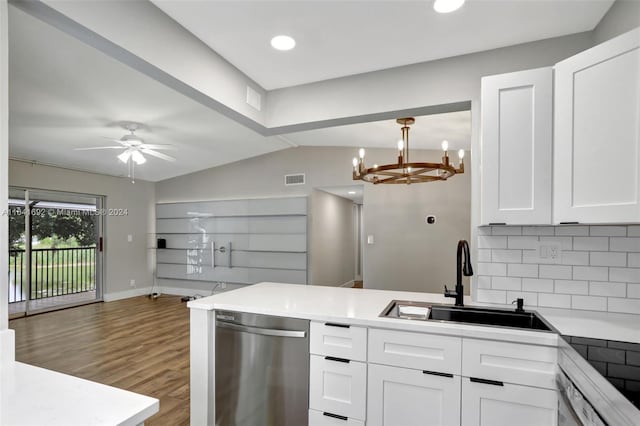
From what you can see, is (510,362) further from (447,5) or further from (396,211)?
(396,211)

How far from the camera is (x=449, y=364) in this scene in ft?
5.38

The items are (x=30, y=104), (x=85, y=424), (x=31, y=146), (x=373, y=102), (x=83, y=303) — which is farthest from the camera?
(x=83, y=303)

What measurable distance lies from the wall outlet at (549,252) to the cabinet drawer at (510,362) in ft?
2.34

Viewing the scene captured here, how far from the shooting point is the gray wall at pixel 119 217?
17.4 ft

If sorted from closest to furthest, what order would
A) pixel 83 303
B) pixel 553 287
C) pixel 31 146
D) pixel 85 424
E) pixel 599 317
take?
1. pixel 85 424
2. pixel 599 317
3. pixel 553 287
4. pixel 31 146
5. pixel 83 303

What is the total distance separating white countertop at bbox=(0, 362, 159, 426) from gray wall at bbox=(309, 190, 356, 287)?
4881 millimetres

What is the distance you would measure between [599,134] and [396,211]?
3822 millimetres

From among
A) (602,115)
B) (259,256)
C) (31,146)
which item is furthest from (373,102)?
(31,146)

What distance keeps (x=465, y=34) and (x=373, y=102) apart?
743 millimetres

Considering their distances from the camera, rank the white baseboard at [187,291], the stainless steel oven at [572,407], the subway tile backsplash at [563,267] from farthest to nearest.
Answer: the white baseboard at [187,291] → the subway tile backsplash at [563,267] → the stainless steel oven at [572,407]

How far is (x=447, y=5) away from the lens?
68.7 inches

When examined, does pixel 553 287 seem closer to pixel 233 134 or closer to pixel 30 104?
pixel 233 134

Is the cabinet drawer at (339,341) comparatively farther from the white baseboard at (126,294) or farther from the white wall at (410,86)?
the white baseboard at (126,294)

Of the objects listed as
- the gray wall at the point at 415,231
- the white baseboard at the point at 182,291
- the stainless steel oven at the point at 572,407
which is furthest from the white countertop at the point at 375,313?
the white baseboard at the point at 182,291
